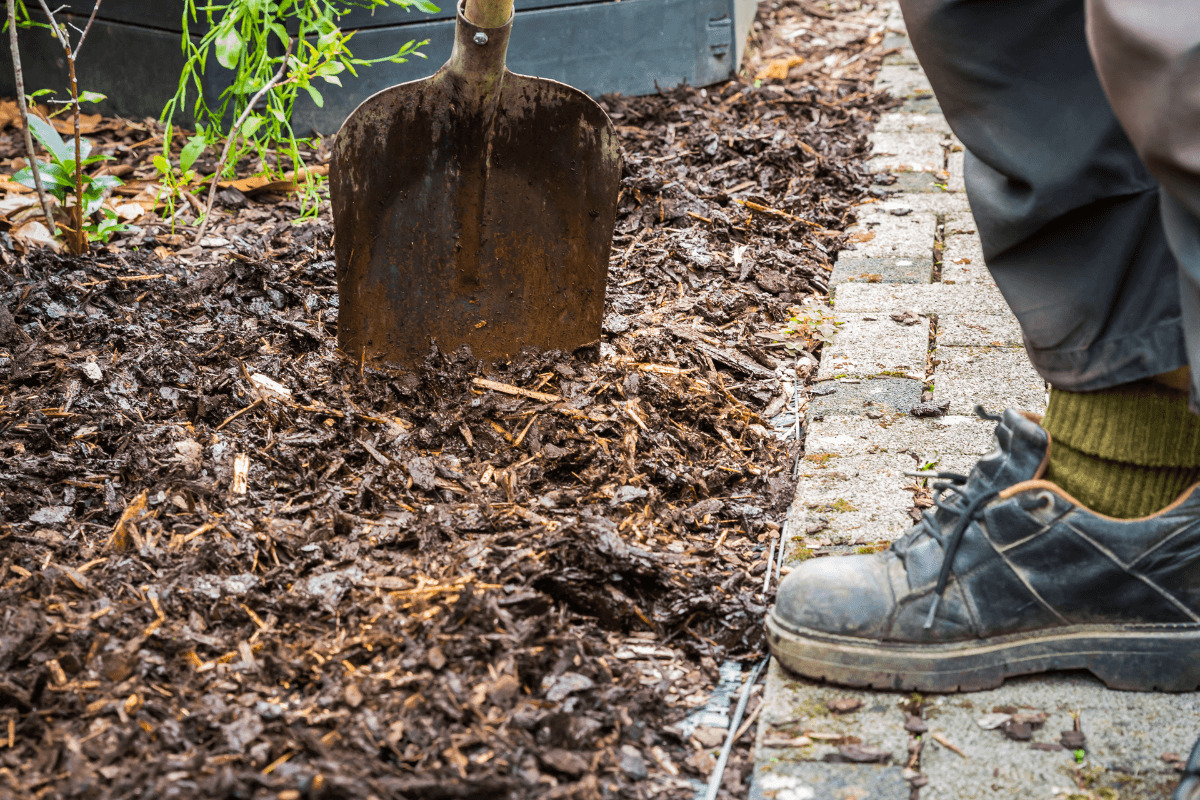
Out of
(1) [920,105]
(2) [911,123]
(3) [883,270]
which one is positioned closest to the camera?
(3) [883,270]

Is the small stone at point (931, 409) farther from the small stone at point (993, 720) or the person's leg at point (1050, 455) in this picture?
the small stone at point (993, 720)

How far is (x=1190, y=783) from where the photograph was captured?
1.23 meters

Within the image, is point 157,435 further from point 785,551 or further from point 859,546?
point 859,546

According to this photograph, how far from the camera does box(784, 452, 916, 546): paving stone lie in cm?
178

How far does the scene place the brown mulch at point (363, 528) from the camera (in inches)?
51.2

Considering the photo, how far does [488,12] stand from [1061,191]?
1.14 metres

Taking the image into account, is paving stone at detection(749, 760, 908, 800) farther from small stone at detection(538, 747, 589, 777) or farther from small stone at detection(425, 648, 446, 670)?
small stone at detection(425, 648, 446, 670)

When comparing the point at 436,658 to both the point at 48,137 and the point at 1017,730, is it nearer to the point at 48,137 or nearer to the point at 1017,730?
the point at 1017,730

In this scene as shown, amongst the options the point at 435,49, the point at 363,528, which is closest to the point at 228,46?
the point at 435,49

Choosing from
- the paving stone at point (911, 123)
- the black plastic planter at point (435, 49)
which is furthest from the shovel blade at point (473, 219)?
the paving stone at point (911, 123)

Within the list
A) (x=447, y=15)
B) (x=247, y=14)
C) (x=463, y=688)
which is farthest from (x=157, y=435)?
(x=447, y=15)

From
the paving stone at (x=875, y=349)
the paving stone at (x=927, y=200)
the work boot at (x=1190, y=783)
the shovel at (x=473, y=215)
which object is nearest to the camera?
the work boot at (x=1190, y=783)

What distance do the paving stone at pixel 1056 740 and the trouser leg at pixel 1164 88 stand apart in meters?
0.60

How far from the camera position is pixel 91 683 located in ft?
4.49
